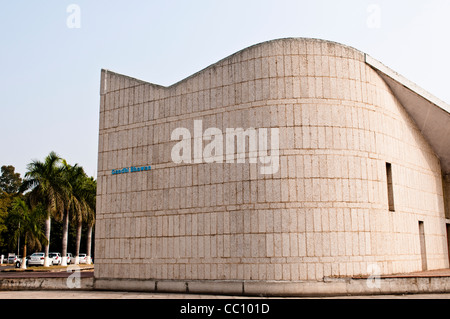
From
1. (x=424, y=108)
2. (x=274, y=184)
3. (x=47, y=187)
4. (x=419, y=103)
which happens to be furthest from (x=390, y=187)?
(x=47, y=187)

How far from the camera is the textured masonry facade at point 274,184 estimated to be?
17.0 meters

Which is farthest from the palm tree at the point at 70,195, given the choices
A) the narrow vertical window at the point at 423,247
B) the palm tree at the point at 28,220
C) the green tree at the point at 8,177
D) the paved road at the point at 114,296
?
the green tree at the point at 8,177

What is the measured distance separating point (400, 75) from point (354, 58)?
279cm

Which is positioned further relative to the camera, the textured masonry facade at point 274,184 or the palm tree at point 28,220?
the palm tree at point 28,220

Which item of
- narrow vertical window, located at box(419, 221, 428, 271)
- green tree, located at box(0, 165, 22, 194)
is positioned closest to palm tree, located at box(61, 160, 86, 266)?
narrow vertical window, located at box(419, 221, 428, 271)

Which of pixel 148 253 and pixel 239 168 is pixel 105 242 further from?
pixel 239 168

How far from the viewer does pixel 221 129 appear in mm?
18625

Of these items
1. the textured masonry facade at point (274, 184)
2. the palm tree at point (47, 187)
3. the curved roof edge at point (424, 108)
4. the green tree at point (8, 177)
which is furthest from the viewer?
the green tree at point (8, 177)

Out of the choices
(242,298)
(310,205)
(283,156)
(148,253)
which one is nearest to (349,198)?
(310,205)

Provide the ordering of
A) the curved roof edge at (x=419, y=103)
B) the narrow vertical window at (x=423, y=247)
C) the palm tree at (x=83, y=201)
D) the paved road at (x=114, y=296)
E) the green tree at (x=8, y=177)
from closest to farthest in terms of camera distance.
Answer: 1. the paved road at (x=114, y=296)
2. the curved roof edge at (x=419, y=103)
3. the narrow vertical window at (x=423, y=247)
4. the palm tree at (x=83, y=201)
5. the green tree at (x=8, y=177)

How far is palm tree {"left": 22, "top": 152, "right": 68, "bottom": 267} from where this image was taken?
42469mm

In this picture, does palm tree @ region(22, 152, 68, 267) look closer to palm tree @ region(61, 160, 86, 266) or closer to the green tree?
palm tree @ region(61, 160, 86, 266)

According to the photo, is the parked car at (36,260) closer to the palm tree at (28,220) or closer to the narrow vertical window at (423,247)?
the palm tree at (28,220)

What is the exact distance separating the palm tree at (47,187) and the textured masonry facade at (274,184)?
23.8 m
